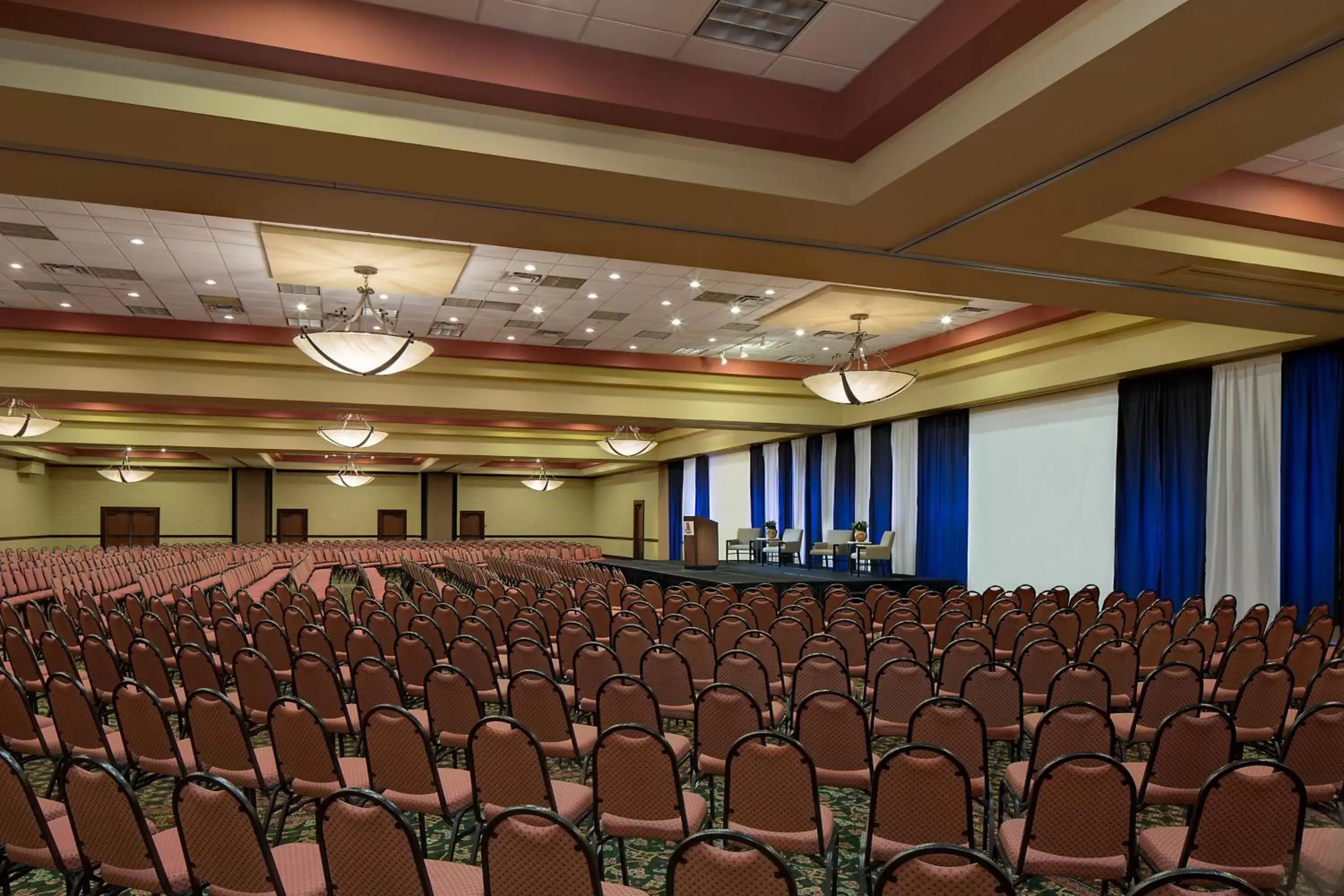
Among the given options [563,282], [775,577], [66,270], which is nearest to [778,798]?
[563,282]

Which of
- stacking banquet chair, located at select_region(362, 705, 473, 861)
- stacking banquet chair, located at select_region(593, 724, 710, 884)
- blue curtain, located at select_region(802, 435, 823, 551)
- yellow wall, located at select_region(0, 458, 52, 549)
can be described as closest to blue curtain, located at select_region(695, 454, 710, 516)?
blue curtain, located at select_region(802, 435, 823, 551)

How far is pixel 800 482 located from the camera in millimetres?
21859

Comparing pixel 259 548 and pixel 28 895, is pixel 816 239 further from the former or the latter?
pixel 259 548

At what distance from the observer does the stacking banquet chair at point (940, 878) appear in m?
2.16

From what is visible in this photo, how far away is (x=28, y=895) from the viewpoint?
12.8ft

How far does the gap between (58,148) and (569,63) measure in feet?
10.1

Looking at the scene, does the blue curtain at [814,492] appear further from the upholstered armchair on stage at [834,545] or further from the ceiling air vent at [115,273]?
the ceiling air vent at [115,273]

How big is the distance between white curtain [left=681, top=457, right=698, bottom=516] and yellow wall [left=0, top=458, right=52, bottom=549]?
21.3 m

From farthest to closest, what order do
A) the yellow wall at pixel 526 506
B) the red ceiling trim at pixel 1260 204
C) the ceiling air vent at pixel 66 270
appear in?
the yellow wall at pixel 526 506
the ceiling air vent at pixel 66 270
the red ceiling trim at pixel 1260 204

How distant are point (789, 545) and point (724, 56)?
16062 millimetres

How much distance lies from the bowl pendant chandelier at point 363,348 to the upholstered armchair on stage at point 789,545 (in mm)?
12130

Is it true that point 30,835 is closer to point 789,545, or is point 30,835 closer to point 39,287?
point 39,287

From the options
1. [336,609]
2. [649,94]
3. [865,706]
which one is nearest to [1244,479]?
[865,706]

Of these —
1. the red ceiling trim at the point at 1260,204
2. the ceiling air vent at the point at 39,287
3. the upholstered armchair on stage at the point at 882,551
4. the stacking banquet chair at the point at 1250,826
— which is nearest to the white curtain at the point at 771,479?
the upholstered armchair on stage at the point at 882,551
